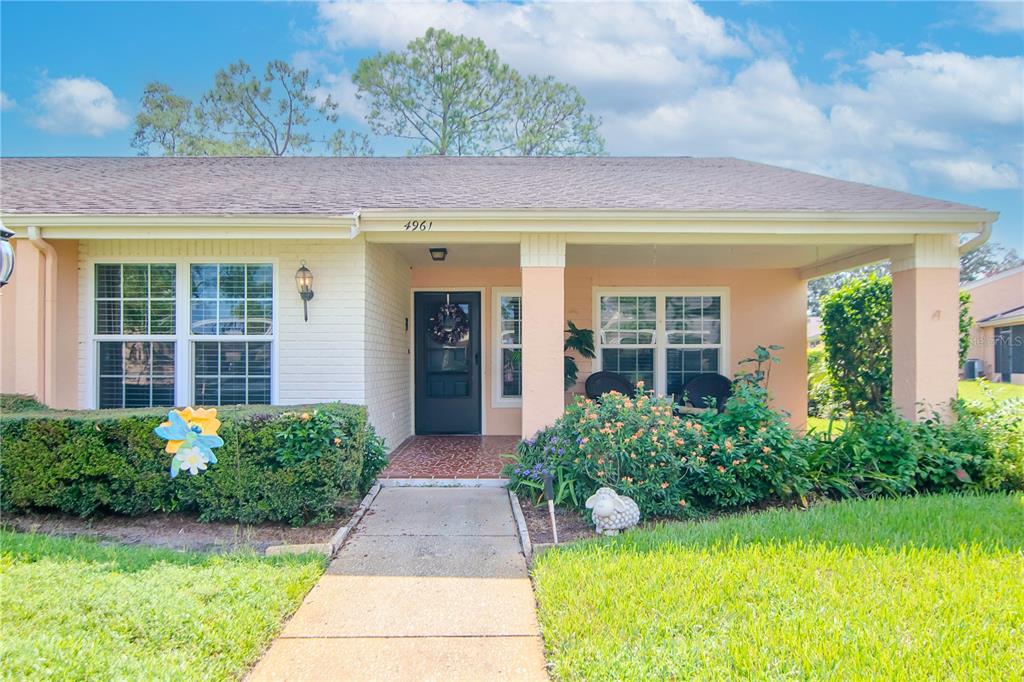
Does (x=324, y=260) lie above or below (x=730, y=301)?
above

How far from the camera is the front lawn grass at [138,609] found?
2580 millimetres

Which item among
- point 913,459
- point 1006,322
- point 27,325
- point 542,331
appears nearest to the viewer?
point 913,459

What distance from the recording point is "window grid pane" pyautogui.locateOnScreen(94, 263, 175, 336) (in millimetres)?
6270

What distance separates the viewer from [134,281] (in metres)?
6.28

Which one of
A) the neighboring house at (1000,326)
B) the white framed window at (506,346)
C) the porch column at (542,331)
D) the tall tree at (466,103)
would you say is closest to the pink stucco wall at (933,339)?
the porch column at (542,331)

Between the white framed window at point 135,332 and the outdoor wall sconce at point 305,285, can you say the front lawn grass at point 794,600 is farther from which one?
the white framed window at point 135,332

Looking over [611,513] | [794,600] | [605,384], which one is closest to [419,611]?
[611,513]

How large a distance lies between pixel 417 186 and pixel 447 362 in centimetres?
294

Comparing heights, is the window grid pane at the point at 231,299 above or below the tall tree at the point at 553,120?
below

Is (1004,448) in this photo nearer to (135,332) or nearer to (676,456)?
(676,456)

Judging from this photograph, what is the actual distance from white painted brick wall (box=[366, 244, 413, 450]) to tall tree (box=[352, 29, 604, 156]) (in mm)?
12483

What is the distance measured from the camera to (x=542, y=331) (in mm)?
6074

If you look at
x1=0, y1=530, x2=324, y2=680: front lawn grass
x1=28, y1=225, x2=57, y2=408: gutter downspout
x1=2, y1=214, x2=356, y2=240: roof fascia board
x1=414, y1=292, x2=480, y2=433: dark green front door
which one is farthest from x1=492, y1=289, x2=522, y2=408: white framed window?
x1=28, y1=225, x2=57, y2=408: gutter downspout

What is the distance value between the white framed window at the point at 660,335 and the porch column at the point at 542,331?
3207 millimetres
